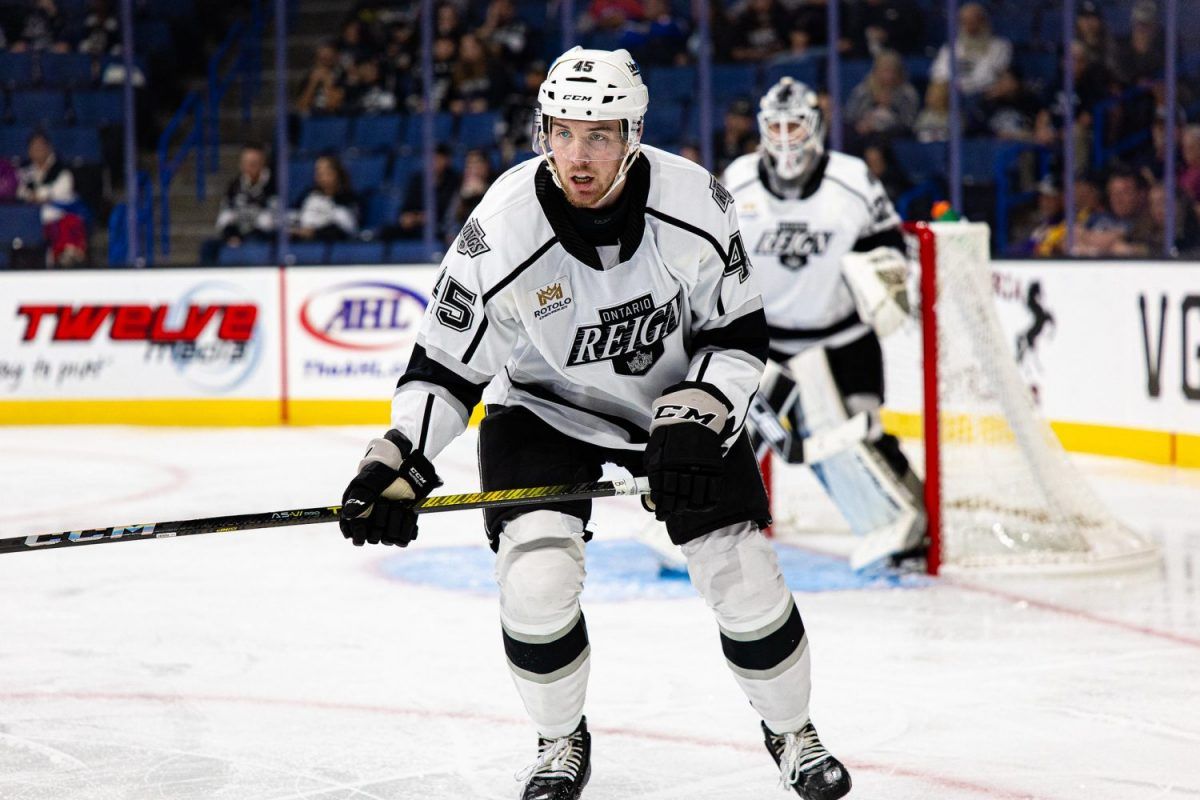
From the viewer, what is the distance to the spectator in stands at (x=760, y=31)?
28.2 feet

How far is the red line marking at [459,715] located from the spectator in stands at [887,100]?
17.8 feet

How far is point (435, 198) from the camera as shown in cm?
835

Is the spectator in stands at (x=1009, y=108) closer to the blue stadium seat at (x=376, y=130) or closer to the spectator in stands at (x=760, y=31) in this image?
the spectator in stands at (x=760, y=31)

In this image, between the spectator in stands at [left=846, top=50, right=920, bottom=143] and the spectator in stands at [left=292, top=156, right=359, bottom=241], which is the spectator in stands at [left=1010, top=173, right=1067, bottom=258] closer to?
the spectator in stands at [left=846, top=50, right=920, bottom=143]

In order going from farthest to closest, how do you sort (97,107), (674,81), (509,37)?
(97,107)
(509,37)
(674,81)

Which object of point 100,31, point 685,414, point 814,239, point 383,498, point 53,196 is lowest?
point 383,498

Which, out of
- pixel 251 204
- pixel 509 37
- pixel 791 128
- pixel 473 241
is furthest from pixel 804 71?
pixel 473 241

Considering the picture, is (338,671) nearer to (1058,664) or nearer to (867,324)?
(1058,664)

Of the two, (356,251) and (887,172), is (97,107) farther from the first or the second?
(887,172)

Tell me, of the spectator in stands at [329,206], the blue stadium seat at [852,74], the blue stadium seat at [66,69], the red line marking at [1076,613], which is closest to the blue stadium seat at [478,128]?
the spectator in stands at [329,206]

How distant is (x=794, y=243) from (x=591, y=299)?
6.92 feet

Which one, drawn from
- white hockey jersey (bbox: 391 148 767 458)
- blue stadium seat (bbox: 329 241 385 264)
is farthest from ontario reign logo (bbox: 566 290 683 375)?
blue stadium seat (bbox: 329 241 385 264)

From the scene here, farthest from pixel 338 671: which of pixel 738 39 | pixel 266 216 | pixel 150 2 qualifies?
pixel 150 2

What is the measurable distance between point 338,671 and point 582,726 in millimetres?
1054
